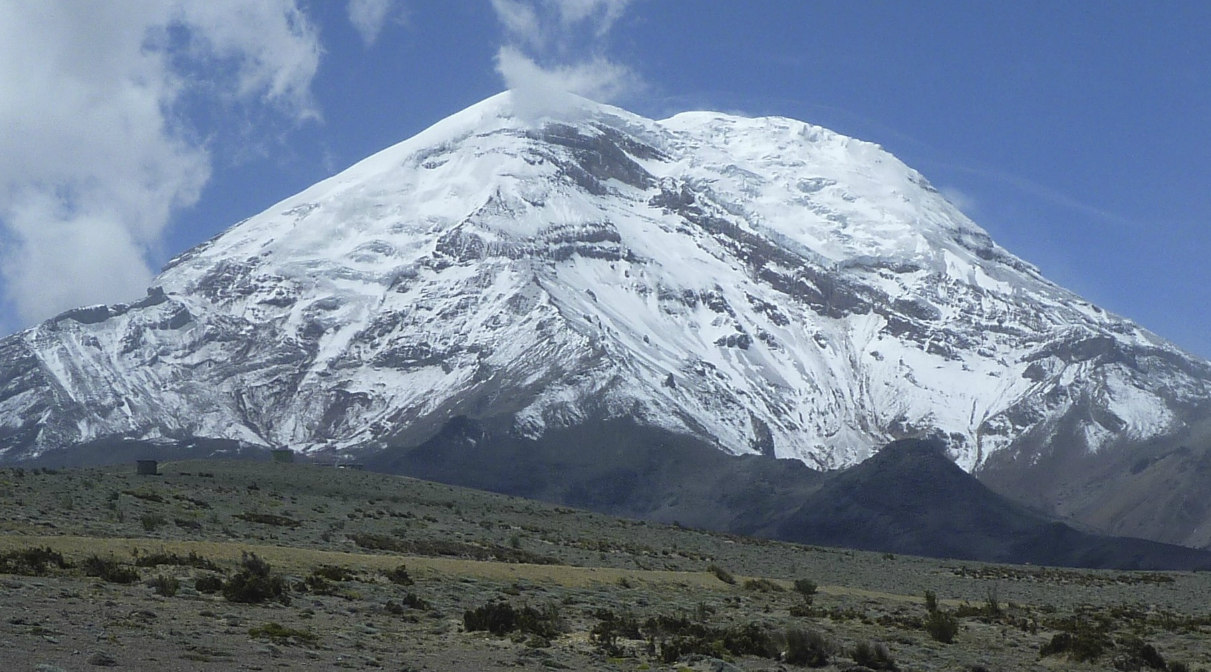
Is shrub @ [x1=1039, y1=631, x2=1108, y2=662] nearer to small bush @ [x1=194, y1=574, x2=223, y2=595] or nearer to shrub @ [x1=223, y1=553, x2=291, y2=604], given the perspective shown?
shrub @ [x1=223, y1=553, x2=291, y2=604]

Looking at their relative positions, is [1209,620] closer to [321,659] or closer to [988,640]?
[988,640]

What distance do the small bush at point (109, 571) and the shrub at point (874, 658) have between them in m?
13.5

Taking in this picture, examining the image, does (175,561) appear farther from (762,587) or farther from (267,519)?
(762,587)

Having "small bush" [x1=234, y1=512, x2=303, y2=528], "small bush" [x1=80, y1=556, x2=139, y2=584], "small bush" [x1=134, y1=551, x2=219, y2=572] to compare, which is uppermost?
"small bush" [x1=234, y1=512, x2=303, y2=528]

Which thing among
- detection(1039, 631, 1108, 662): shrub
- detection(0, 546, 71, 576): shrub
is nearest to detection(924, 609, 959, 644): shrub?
detection(1039, 631, 1108, 662): shrub

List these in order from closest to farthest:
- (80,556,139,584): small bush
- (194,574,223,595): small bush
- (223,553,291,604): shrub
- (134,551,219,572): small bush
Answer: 1. (223,553,291,604): shrub
2. (80,556,139,584): small bush
3. (194,574,223,595): small bush
4. (134,551,219,572): small bush

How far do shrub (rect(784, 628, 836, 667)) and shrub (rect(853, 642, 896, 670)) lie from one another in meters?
0.57

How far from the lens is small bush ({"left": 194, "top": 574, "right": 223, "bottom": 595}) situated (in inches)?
1068

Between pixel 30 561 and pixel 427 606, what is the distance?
7662 mm

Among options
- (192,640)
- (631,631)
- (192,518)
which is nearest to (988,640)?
(631,631)

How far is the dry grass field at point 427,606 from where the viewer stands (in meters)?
22.4

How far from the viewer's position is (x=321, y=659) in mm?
21484

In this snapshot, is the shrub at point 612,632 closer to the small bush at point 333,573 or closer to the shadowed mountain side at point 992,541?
the small bush at point 333,573

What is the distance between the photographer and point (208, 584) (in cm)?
2741
